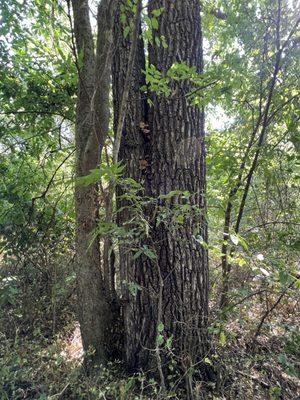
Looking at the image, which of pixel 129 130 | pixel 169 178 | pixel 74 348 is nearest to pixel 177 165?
pixel 169 178

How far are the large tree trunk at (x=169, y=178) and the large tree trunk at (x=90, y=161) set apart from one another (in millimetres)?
212

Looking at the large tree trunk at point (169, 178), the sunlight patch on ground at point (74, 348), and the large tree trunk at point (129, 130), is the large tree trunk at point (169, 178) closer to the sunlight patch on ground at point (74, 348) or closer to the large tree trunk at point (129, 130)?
the large tree trunk at point (129, 130)

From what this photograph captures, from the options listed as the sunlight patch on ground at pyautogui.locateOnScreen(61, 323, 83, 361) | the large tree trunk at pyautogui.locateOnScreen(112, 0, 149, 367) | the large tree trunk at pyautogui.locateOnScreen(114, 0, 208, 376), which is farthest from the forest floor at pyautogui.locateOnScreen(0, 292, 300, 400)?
the large tree trunk at pyautogui.locateOnScreen(112, 0, 149, 367)

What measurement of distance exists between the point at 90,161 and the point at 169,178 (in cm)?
56

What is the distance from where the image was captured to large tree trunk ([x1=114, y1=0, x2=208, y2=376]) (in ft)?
6.61

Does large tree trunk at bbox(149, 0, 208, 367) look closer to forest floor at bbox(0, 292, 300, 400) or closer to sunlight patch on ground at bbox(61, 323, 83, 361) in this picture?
forest floor at bbox(0, 292, 300, 400)

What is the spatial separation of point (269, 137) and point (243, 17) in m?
1.04

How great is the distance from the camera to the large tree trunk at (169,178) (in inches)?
79.3

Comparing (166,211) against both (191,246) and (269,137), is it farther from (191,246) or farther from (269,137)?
(269,137)

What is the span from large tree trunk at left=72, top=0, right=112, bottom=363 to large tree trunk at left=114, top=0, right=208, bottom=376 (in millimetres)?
212

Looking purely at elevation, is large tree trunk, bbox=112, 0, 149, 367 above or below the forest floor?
above

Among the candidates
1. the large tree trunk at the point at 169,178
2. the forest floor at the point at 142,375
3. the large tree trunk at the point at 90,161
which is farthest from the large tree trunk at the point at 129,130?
the forest floor at the point at 142,375

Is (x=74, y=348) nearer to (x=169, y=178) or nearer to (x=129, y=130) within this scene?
(x=169, y=178)

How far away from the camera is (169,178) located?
202 centimetres
